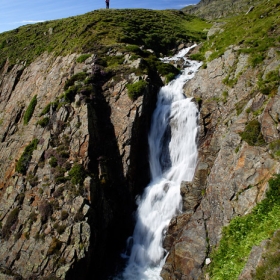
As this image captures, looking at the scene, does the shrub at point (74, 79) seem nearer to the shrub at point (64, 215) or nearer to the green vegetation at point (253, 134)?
the shrub at point (64, 215)

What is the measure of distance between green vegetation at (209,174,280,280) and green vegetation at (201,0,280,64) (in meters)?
14.4

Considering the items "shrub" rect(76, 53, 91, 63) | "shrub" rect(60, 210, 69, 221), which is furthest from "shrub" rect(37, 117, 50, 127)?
"shrub" rect(60, 210, 69, 221)

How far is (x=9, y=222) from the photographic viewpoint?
21938 millimetres

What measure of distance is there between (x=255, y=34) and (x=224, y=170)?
713 inches

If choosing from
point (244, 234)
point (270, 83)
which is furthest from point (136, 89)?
point (244, 234)

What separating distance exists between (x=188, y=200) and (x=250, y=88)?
11315 mm

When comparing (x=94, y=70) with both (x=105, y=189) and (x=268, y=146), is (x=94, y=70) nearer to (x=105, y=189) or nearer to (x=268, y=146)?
(x=105, y=189)

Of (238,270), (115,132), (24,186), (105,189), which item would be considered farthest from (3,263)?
(238,270)

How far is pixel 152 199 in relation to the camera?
22500 millimetres

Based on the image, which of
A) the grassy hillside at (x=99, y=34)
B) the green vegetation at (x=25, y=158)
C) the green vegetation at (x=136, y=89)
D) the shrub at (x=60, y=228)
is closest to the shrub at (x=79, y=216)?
the shrub at (x=60, y=228)

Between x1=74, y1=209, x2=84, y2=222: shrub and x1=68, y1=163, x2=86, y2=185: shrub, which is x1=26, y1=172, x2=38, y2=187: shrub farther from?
x1=74, y1=209, x2=84, y2=222: shrub

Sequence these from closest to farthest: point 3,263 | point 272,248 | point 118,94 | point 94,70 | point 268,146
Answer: point 272,248, point 268,146, point 3,263, point 118,94, point 94,70

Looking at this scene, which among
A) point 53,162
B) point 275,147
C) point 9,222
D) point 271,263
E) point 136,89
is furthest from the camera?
point 136,89

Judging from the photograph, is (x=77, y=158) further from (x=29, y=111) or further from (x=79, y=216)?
(x=29, y=111)
